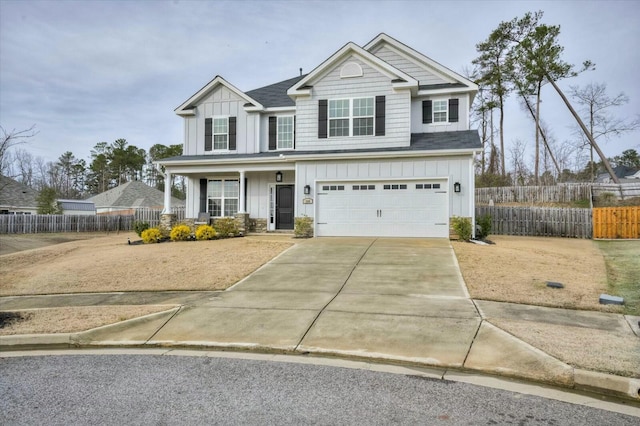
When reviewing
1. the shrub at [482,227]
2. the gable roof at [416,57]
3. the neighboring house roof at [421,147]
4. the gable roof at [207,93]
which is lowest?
the shrub at [482,227]

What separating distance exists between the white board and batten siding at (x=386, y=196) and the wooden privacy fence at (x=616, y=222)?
8.52 m

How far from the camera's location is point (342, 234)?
15.6 m

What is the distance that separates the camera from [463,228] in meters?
14.0

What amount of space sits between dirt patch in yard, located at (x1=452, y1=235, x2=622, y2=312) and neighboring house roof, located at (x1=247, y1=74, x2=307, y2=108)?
33.5 ft

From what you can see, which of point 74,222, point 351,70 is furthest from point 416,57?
point 74,222

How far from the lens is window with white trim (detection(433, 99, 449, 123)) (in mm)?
17047

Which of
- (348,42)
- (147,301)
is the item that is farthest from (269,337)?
(348,42)

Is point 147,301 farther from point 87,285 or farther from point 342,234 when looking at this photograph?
point 342,234

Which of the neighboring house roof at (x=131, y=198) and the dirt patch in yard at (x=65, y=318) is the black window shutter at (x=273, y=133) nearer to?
the dirt patch in yard at (x=65, y=318)

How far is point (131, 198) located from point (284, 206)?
3014 cm

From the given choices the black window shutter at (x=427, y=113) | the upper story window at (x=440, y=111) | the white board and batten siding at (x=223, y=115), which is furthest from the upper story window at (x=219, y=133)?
the upper story window at (x=440, y=111)

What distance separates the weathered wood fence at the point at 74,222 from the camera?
25141 mm

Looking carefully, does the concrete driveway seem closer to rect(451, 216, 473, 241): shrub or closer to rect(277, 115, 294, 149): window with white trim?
rect(451, 216, 473, 241): shrub

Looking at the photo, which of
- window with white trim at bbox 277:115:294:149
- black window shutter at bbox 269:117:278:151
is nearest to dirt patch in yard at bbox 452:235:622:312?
window with white trim at bbox 277:115:294:149
